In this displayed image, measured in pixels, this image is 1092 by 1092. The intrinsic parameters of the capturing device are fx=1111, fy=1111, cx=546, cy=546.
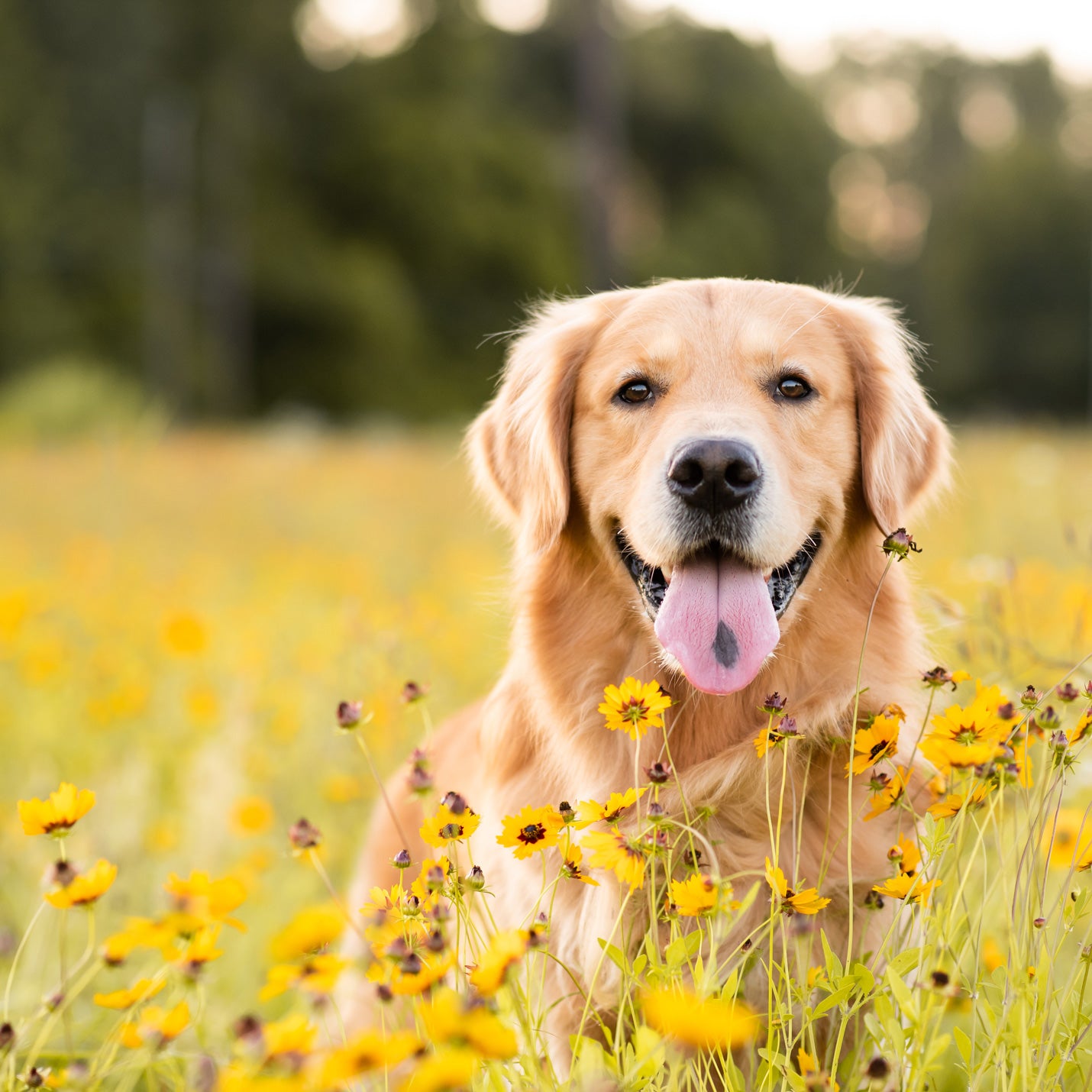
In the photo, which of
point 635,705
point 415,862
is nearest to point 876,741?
point 635,705

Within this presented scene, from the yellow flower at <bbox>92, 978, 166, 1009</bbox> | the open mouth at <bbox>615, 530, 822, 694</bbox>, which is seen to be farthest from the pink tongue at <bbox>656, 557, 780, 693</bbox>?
the yellow flower at <bbox>92, 978, 166, 1009</bbox>

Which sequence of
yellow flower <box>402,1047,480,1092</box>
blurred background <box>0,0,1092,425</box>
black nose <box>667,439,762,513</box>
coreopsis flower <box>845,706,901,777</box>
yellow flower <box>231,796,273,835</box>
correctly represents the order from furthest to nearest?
blurred background <box>0,0,1092,425</box>, yellow flower <box>231,796,273,835</box>, black nose <box>667,439,762,513</box>, coreopsis flower <box>845,706,901,777</box>, yellow flower <box>402,1047,480,1092</box>

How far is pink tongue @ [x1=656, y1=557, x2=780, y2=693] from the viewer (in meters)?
2.09

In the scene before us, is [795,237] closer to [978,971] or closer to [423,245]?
[423,245]

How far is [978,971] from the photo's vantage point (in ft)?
5.07

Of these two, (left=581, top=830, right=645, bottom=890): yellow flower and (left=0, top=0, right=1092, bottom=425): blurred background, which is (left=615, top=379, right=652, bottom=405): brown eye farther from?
(left=0, top=0, right=1092, bottom=425): blurred background

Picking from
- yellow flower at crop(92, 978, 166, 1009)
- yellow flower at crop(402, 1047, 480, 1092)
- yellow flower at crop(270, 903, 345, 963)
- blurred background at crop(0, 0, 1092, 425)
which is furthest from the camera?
blurred background at crop(0, 0, 1092, 425)

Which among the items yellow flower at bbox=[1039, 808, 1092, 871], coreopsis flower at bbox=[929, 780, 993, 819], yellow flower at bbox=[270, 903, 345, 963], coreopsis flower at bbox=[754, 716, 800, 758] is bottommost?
yellow flower at bbox=[1039, 808, 1092, 871]

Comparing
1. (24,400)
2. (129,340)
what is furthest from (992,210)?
(24,400)

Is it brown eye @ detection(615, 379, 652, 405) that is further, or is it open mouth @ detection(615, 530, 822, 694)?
brown eye @ detection(615, 379, 652, 405)

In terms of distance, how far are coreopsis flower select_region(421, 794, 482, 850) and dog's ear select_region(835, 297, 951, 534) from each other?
4.15 ft

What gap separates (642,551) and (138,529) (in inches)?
259

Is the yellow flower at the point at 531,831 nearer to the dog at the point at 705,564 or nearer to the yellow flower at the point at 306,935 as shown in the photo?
the yellow flower at the point at 306,935

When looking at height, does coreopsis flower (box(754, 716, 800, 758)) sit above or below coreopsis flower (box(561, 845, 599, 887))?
above
